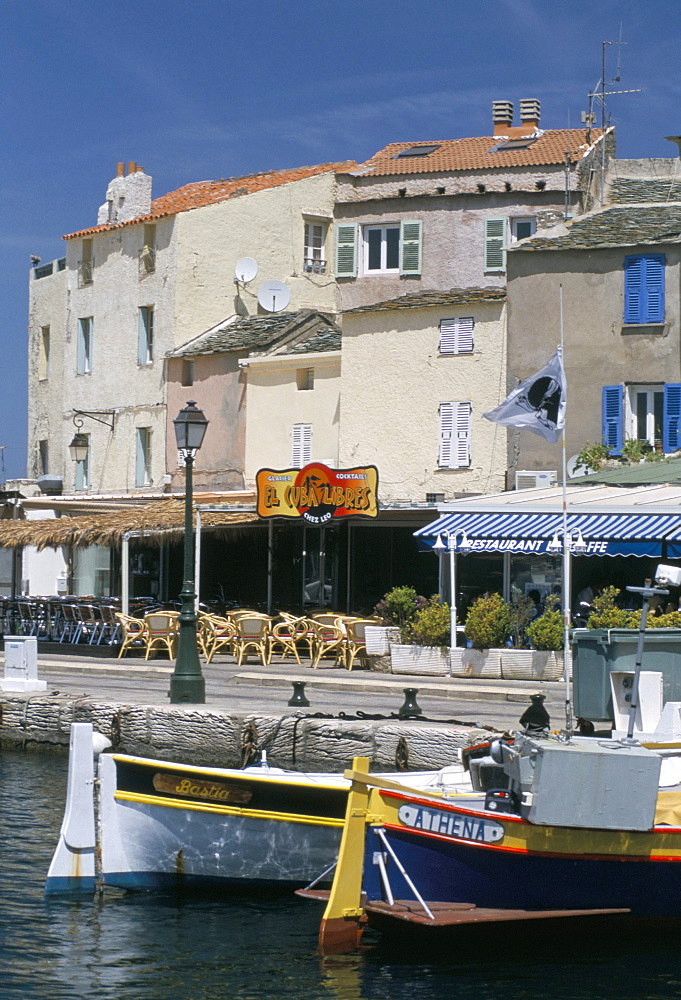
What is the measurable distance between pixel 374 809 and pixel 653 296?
2088cm

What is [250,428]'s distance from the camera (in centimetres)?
3519

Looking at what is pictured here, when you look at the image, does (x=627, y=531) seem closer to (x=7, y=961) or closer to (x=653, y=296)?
(x=653, y=296)

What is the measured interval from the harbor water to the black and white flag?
9600 mm

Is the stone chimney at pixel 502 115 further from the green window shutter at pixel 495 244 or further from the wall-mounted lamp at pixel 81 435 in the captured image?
the wall-mounted lamp at pixel 81 435

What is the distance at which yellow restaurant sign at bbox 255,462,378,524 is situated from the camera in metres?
27.3

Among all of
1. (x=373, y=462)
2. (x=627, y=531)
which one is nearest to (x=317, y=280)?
(x=373, y=462)

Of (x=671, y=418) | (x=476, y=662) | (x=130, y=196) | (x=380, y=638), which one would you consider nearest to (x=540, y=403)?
(x=476, y=662)

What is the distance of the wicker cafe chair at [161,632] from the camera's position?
27266 mm

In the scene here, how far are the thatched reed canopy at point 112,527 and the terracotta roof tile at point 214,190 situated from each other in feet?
39.9

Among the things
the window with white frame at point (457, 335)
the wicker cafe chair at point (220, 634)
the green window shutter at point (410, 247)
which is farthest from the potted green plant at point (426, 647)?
the green window shutter at point (410, 247)

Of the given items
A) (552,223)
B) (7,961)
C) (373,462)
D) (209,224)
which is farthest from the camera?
(209,224)

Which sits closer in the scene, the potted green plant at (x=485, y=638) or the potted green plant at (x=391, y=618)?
the potted green plant at (x=485, y=638)

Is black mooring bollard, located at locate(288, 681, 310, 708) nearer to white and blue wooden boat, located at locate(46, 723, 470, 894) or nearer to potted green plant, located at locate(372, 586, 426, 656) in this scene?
white and blue wooden boat, located at locate(46, 723, 470, 894)

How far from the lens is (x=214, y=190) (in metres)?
42.8
